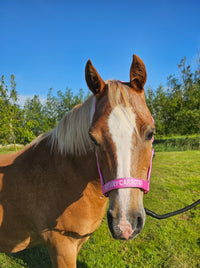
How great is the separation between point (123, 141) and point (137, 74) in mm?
741

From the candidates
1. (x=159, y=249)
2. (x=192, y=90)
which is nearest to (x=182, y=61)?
(x=192, y=90)

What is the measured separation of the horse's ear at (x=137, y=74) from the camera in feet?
5.29

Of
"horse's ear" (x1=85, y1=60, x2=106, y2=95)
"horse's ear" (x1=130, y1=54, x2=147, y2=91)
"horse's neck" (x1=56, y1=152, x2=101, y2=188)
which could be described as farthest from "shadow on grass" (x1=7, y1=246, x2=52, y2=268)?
"horse's ear" (x1=130, y1=54, x2=147, y2=91)

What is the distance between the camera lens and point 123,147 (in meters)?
1.30

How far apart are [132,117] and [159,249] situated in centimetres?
293

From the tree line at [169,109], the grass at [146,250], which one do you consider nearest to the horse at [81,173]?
the grass at [146,250]

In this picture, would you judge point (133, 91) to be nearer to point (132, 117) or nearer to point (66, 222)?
point (132, 117)

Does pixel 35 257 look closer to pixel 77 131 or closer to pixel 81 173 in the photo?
pixel 81 173

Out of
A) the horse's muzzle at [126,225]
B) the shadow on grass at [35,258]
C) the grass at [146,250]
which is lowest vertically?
the grass at [146,250]

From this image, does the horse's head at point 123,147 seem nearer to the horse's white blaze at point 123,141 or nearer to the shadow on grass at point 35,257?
the horse's white blaze at point 123,141

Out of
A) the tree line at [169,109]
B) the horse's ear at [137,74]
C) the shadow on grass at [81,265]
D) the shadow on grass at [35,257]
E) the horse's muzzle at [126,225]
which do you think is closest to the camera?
the horse's muzzle at [126,225]

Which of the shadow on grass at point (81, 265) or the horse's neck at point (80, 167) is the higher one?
the horse's neck at point (80, 167)

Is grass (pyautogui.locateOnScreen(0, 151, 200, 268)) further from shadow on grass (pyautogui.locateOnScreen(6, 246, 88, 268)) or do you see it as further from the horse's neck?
the horse's neck

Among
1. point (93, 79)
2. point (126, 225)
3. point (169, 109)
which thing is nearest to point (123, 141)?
point (126, 225)
